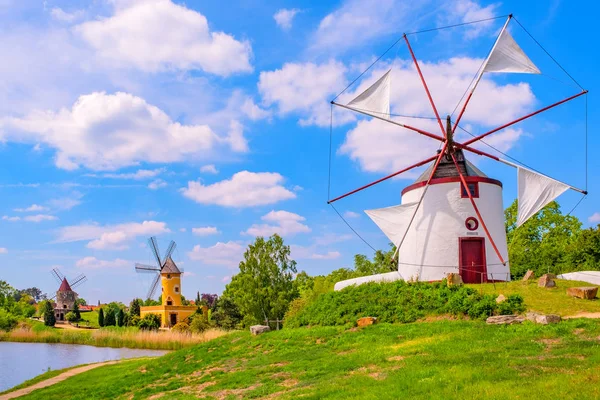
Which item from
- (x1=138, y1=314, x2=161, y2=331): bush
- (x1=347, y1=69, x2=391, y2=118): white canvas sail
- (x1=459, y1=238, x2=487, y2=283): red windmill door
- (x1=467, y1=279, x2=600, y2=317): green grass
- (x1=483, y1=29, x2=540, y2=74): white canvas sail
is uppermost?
(x1=483, y1=29, x2=540, y2=74): white canvas sail

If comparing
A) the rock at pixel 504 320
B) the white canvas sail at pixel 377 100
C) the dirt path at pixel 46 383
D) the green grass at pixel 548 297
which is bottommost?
the dirt path at pixel 46 383

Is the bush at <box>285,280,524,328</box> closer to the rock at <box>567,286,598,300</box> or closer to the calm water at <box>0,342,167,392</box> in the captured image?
the rock at <box>567,286,598,300</box>

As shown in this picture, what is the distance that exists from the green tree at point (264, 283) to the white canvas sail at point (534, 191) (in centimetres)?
1667

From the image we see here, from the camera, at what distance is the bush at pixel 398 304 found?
1719 cm

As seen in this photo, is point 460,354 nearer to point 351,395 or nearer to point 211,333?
point 351,395

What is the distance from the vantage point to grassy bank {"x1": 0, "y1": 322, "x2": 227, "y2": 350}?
1241 inches

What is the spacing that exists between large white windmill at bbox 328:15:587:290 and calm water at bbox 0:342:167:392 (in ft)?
49.7

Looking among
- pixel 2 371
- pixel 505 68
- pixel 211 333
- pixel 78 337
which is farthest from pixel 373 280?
pixel 78 337

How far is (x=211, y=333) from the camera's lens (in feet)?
101

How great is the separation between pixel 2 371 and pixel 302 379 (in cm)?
2112

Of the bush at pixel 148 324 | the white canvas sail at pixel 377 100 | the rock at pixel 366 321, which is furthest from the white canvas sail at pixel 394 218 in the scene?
the bush at pixel 148 324

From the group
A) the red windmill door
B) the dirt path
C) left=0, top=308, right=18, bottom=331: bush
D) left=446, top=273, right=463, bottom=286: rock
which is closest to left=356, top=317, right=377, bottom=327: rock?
left=446, top=273, right=463, bottom=286: rock

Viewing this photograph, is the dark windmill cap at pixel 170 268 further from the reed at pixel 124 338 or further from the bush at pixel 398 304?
the bush at pixel 398 304

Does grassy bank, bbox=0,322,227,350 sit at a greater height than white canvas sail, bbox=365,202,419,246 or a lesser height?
lesser
